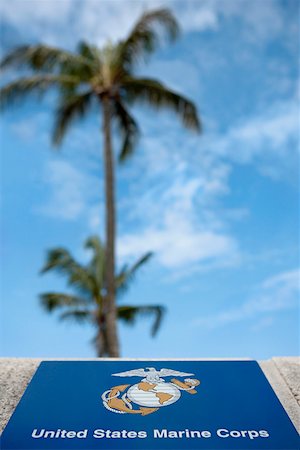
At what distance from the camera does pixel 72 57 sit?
1507 centimetres

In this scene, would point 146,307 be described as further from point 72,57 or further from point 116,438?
point 116,438

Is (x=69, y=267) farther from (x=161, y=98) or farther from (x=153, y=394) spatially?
(x=153, y=394)

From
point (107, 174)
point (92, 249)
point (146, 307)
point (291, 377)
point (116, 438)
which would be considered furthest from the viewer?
point (92, 249)

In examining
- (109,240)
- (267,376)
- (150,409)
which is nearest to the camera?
(150,409)

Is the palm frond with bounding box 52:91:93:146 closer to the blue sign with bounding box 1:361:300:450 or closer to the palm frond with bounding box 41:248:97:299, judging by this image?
the palm frond with bounding box 41:248:97:299

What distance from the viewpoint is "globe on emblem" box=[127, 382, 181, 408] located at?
497 centimetres

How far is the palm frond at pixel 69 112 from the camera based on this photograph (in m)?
15.2

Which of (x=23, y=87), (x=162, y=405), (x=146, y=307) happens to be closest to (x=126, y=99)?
(x=23, y=87)

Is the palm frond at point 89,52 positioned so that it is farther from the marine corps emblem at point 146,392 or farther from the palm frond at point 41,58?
the marine corps emblem at point 146,392

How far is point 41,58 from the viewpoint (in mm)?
15234

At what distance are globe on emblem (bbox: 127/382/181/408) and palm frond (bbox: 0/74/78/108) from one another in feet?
38.0

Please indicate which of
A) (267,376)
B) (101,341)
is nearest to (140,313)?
(101,341)

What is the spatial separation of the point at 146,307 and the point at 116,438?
13.0 metres

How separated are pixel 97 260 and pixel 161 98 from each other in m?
7.12
